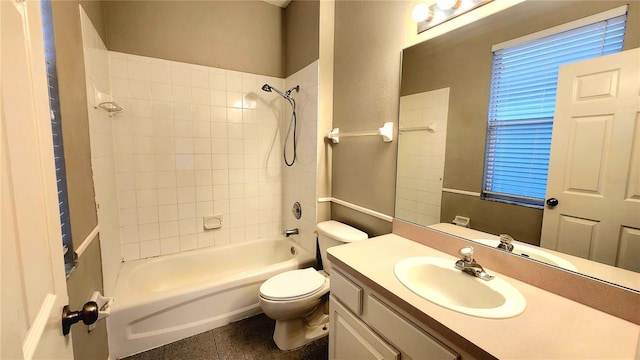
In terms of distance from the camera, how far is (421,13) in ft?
4.38

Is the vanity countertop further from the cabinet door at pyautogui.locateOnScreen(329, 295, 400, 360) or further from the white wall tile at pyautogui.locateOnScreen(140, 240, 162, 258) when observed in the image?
the white wall tile at pyautogui.locateOnScreen(140, 240, 162, 258)

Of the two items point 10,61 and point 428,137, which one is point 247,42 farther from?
point 10,61

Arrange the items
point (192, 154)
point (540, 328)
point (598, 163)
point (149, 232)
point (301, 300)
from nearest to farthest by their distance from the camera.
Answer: point (540, 328)
point (598, 163)
point (301, 300)
point (149, 232)
point (192, 154)

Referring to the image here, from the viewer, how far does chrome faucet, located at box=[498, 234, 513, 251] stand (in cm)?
109

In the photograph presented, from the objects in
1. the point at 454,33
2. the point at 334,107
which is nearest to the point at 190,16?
the point at 334,107

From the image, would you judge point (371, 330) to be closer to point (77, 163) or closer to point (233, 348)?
point (233, 348)

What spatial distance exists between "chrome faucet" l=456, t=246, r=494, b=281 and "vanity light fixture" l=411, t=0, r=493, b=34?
3.55 ft

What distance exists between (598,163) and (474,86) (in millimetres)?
546

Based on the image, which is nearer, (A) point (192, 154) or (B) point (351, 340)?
(B) point (351, 340)

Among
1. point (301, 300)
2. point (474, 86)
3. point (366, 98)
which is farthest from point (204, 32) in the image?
point (301, 300)

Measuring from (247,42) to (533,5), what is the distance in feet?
7.05

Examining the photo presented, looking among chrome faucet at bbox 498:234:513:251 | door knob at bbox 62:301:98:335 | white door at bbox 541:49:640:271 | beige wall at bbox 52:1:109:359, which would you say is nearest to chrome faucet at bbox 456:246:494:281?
chrome faucet at bbox 498:234:513:251

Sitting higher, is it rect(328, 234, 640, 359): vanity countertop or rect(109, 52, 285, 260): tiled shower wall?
rect(109, 52, 285, 260): tiled shower wall

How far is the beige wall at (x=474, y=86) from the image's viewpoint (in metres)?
1.02
